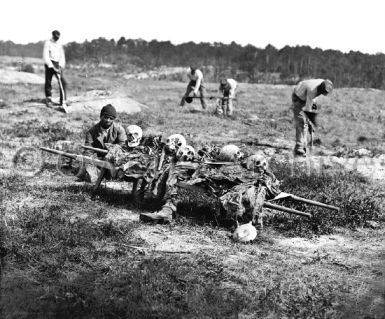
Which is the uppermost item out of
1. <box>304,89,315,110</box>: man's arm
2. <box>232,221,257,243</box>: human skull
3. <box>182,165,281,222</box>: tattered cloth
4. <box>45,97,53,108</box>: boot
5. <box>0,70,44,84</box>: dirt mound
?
<box>0,70,44,84</box>: dirt mound

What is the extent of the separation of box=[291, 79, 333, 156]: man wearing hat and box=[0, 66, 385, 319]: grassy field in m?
1.92

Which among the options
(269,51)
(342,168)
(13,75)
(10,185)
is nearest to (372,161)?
(342,168)

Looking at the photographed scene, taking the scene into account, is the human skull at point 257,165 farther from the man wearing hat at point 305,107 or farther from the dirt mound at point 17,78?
the dirt mound at point 17,78

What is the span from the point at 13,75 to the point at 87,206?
78.7 ft

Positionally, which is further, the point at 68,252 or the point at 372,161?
the point at 372,161

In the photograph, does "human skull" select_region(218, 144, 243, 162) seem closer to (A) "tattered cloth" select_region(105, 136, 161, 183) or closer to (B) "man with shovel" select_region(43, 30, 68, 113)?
(A) "tattered cloth" select_region(105, 136, 161, 183)

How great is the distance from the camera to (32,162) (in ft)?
33.9

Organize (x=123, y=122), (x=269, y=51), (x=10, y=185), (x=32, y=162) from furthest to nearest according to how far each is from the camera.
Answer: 1. (x=269, y=51)
2. (x=123, y=122)
3. (x=32, y=162)
4. (x=10, y=185)

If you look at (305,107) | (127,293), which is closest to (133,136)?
(127,293)

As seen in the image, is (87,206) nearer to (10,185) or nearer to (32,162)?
(10,185)

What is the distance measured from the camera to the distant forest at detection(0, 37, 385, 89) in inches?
2359

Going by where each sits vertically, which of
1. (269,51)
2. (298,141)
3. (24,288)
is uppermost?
(269,51)

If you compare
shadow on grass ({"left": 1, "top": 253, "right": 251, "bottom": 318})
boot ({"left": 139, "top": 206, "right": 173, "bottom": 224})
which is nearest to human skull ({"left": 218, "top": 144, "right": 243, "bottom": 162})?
boot ({"left": 139, "top": 206, "right": 173, "bottom": 224})

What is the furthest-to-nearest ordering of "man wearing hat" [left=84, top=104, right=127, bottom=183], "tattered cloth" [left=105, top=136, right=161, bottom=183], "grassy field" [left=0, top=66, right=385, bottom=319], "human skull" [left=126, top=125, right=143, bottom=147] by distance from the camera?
1. "man wearing hat" [left=84, top=104, right=127, bottom=183]
2. "human skull" [left=126, top=125, right=143, bottom=147]
3. "tattered cloth" [left=105, top=136, right=161, bottom=183]
4. "grassy field" [left=0, top=66, right=385, bottom=319]
